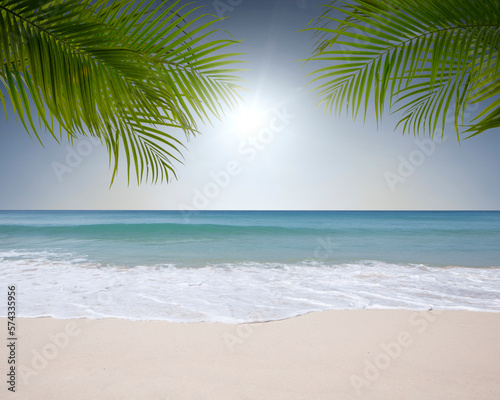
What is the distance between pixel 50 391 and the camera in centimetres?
265

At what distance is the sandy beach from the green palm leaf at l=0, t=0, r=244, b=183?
2.33m

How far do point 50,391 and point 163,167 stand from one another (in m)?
2.42

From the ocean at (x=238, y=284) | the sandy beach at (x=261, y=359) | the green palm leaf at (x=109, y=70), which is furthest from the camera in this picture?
the ocean at (x=238, y=284)

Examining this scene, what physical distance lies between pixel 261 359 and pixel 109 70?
3058mm

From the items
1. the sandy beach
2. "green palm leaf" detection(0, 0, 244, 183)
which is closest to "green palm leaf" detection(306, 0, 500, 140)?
"green palm leaf" detection(0, 0, 244, 183)

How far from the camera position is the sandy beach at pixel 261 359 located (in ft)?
8.87

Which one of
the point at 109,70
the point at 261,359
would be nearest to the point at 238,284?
the point at 261,359

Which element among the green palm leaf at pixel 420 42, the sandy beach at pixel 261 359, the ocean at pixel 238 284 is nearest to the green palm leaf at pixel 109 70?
the green palm leaf at pixel 420 42

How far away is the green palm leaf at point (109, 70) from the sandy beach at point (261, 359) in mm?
2333

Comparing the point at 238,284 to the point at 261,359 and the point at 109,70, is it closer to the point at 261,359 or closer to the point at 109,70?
the point at 261,359

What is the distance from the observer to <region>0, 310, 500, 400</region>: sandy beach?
106 inches

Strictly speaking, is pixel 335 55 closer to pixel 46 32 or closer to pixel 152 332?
pixel 46 32

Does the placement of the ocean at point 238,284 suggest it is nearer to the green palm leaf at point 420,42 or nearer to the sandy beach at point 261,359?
the sandy beach at point 261,359

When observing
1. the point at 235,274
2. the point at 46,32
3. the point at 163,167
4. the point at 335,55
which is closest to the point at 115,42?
the point at 46,32
